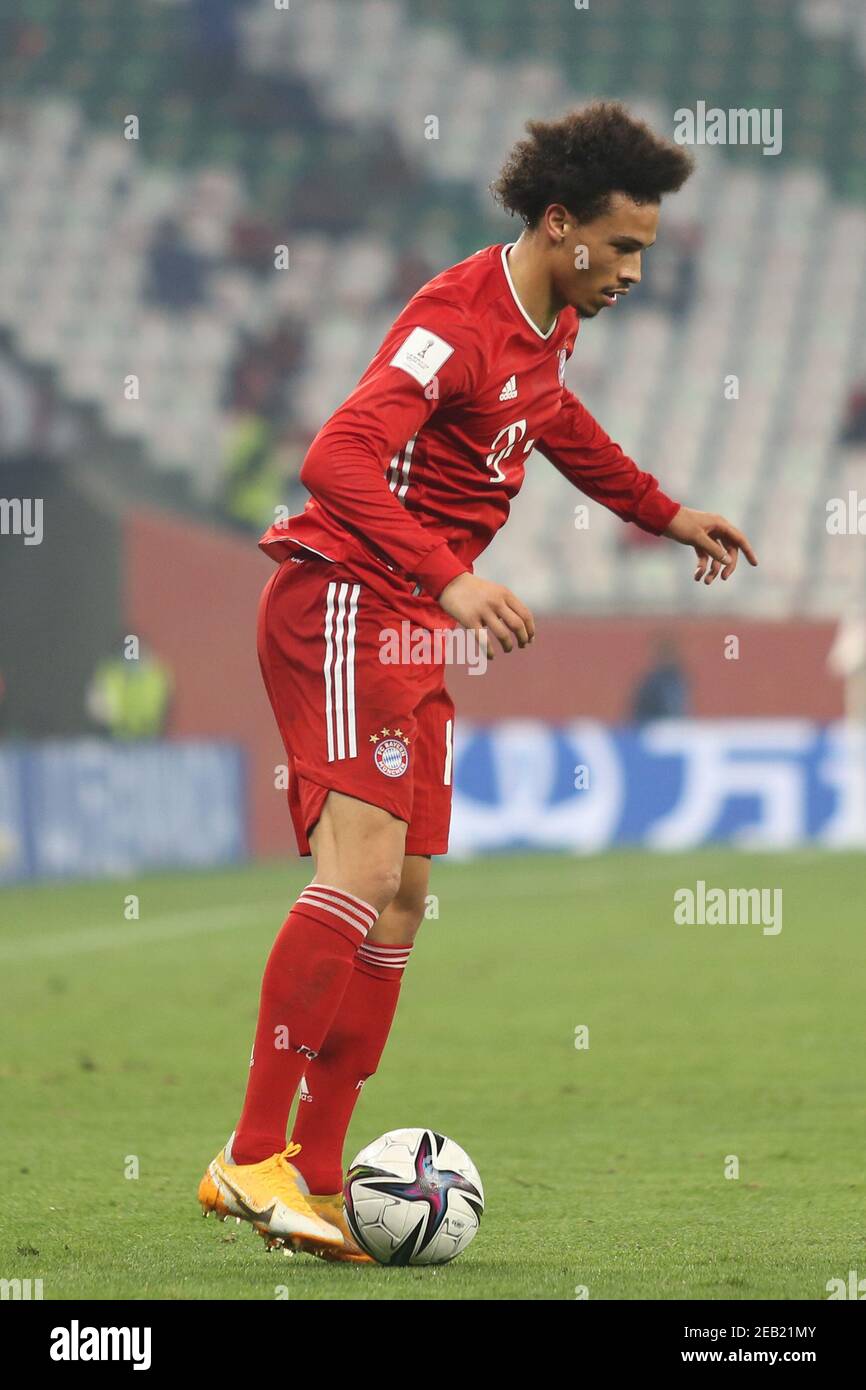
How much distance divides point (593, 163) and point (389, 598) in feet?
2.63

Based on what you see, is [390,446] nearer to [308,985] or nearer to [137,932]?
[308,985]

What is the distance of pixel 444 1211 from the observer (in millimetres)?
3303

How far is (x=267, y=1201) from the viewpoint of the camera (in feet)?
10.3

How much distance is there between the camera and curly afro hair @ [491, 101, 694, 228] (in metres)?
3.36

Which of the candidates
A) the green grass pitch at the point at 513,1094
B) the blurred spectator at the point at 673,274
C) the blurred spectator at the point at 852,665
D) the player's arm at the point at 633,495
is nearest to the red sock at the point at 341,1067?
the green grass pitch at the point at 513,1094

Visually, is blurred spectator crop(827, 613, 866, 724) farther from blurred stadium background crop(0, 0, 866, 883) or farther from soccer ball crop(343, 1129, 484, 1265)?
soccer ball crop(343, 1129, 484, 1265)

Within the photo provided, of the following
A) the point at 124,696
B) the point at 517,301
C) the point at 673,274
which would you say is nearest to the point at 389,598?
the point at 517,301

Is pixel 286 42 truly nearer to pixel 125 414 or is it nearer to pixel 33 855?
pixel 125 414

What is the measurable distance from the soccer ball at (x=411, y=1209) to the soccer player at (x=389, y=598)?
0.19ft

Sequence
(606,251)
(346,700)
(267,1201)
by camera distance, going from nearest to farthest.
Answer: (267,1201) → (346,700) → (606,251)

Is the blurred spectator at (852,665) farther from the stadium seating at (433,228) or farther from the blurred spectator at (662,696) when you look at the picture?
the blurred spectator at (662,696)

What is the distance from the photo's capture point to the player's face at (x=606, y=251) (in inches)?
132

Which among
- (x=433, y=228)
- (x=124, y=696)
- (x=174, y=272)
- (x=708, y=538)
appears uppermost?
(x=433, y=228)

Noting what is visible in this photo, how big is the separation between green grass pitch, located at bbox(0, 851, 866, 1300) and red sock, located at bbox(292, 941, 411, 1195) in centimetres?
17
